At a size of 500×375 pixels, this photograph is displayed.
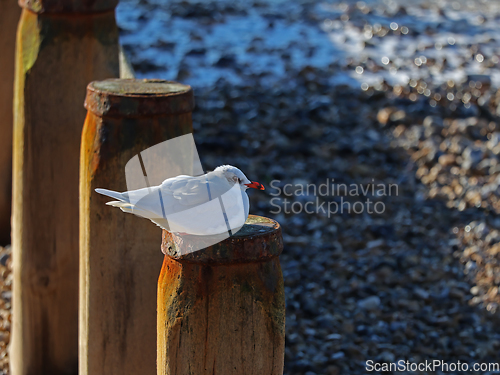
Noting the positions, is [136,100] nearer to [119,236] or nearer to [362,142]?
[119,236]

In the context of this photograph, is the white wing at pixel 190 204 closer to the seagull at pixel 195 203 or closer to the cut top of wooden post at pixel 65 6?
the seagull at pixel 195 203

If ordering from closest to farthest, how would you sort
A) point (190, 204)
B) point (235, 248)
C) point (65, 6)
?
point (235, 248) < point (190, 204) < point (65, 6)

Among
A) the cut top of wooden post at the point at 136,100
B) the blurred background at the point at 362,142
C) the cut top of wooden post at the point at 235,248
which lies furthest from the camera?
the blurred background at the point at 362,142

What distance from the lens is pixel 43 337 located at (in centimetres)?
252

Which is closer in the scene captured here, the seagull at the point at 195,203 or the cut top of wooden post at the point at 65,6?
the seagull at the point at 195,203

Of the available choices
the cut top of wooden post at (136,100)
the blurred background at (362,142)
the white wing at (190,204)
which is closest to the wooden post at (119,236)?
the cut top of wooden post at (136,100)

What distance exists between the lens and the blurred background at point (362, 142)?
3312 mm

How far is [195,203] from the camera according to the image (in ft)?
5.08

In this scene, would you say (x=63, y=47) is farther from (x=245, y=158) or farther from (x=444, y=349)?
(x=245, y=158)

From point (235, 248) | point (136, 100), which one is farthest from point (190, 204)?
point (136, 100)

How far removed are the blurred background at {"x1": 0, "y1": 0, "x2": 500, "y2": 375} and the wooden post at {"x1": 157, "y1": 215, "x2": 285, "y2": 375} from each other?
1.60m

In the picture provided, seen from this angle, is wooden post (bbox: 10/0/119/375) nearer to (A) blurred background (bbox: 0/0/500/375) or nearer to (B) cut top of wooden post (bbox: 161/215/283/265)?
(A) blurred background (bbox: 0/0/500/375)

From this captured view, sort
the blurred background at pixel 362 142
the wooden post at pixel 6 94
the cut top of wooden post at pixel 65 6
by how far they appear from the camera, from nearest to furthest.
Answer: the cut top of wooden post at pixel 65 6 < the blurred background at pixel 362 142 < the wooden post at pixel 6 94

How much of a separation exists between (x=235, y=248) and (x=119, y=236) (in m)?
0.63
